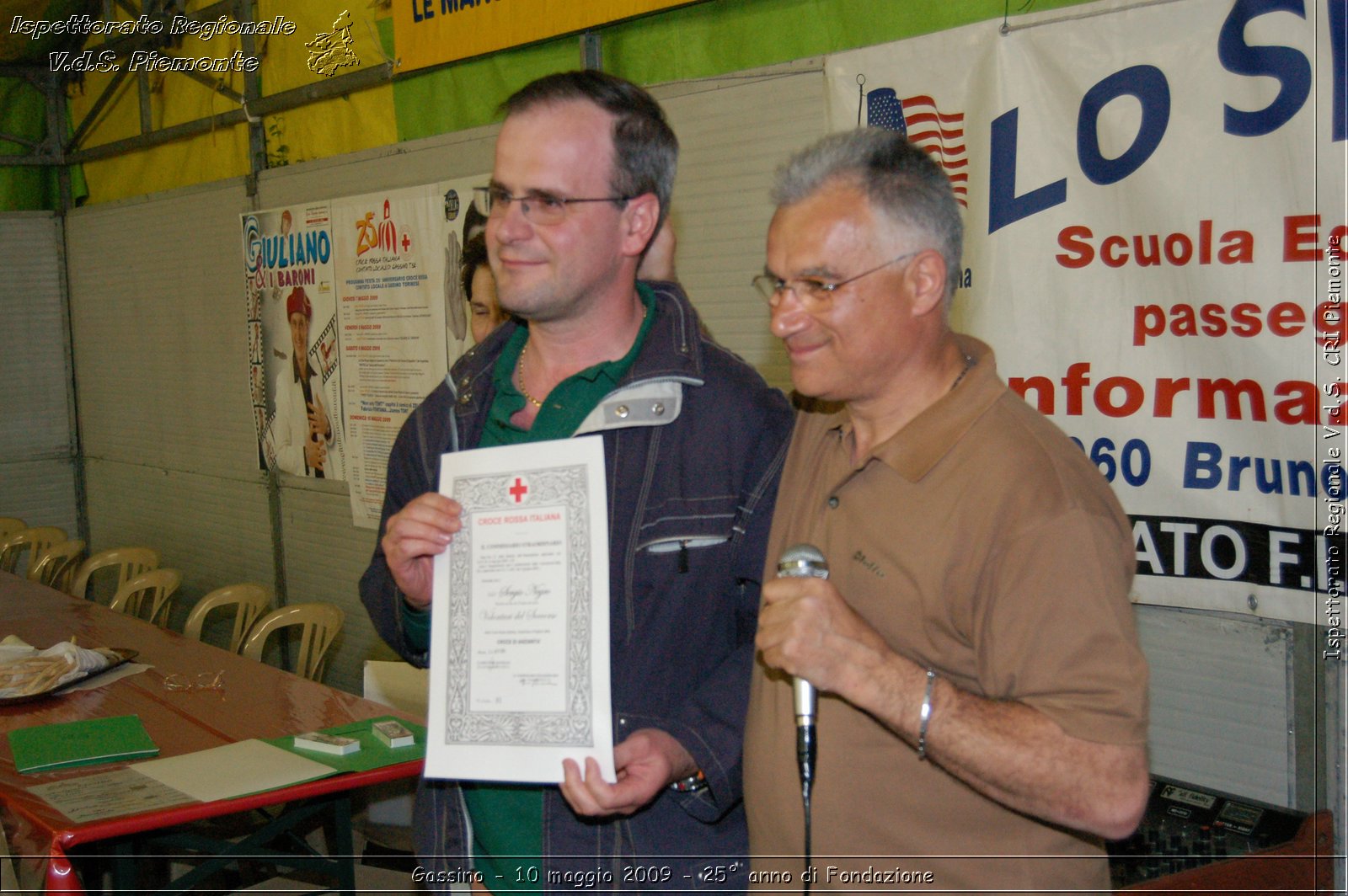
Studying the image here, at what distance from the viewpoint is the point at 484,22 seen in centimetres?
462

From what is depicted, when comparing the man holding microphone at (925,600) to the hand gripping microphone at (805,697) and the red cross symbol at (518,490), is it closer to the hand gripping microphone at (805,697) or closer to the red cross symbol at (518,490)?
the hand gripping microphone at (805,697)

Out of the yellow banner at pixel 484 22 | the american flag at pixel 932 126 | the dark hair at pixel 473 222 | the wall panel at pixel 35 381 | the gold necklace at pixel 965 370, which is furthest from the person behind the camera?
the wall panel at pixel 35 381

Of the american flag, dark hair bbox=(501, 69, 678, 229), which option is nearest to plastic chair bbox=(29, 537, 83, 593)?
the american flag

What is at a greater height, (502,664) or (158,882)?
(502,664)

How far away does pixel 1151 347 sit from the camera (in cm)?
283

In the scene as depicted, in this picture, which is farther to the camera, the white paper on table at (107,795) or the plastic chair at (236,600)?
the plastic chair at (236,600)

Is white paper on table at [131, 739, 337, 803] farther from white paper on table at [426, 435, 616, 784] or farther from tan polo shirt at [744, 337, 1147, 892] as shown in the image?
tan polo shirt at [744, 337, 1147, 892]

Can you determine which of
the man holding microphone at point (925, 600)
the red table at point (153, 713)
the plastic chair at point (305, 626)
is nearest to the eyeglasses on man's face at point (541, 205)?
the man holding microphone at point (925, 600)

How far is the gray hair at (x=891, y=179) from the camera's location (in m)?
1.45

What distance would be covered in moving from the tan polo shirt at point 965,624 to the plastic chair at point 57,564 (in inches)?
244

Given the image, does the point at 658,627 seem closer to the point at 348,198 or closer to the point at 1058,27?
the point at 1058,27

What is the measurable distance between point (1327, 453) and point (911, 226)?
161 centimetres

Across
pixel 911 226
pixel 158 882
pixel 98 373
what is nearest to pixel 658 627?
pixel 911 226

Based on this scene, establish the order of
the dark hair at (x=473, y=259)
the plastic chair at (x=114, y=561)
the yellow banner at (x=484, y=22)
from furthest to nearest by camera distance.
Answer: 1. the plastic chair at (x=114, y=561)
2. the yellow banner at (x=484, y=22)
3. the dark hair at (x=473, y=259)
